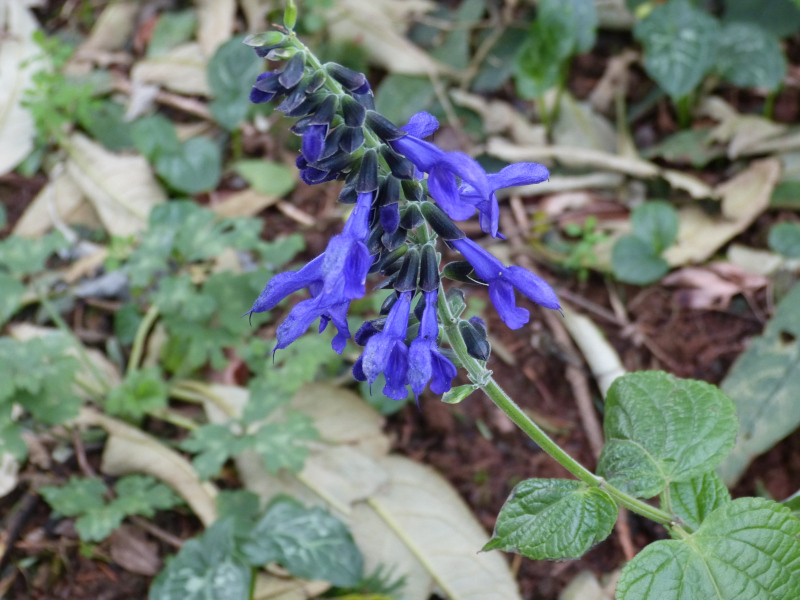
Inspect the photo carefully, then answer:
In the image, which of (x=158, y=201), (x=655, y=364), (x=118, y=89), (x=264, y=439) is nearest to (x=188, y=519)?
(x=264, y=439)

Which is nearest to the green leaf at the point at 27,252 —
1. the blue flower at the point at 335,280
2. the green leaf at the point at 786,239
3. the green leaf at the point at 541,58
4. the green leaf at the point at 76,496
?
the green leaf at the point at 76,496

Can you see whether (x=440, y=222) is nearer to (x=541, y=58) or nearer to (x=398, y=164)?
(x=398, y=164)

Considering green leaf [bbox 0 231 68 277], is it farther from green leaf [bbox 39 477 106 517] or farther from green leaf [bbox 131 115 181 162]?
green leaf [bbox 39 477 106 517]

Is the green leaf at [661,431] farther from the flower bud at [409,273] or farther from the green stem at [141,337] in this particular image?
the green stem at [141,337]

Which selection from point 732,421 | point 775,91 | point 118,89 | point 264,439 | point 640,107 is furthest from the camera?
point 118,89

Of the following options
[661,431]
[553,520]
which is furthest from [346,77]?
[661,431]

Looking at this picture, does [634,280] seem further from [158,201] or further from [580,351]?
[158,201]
